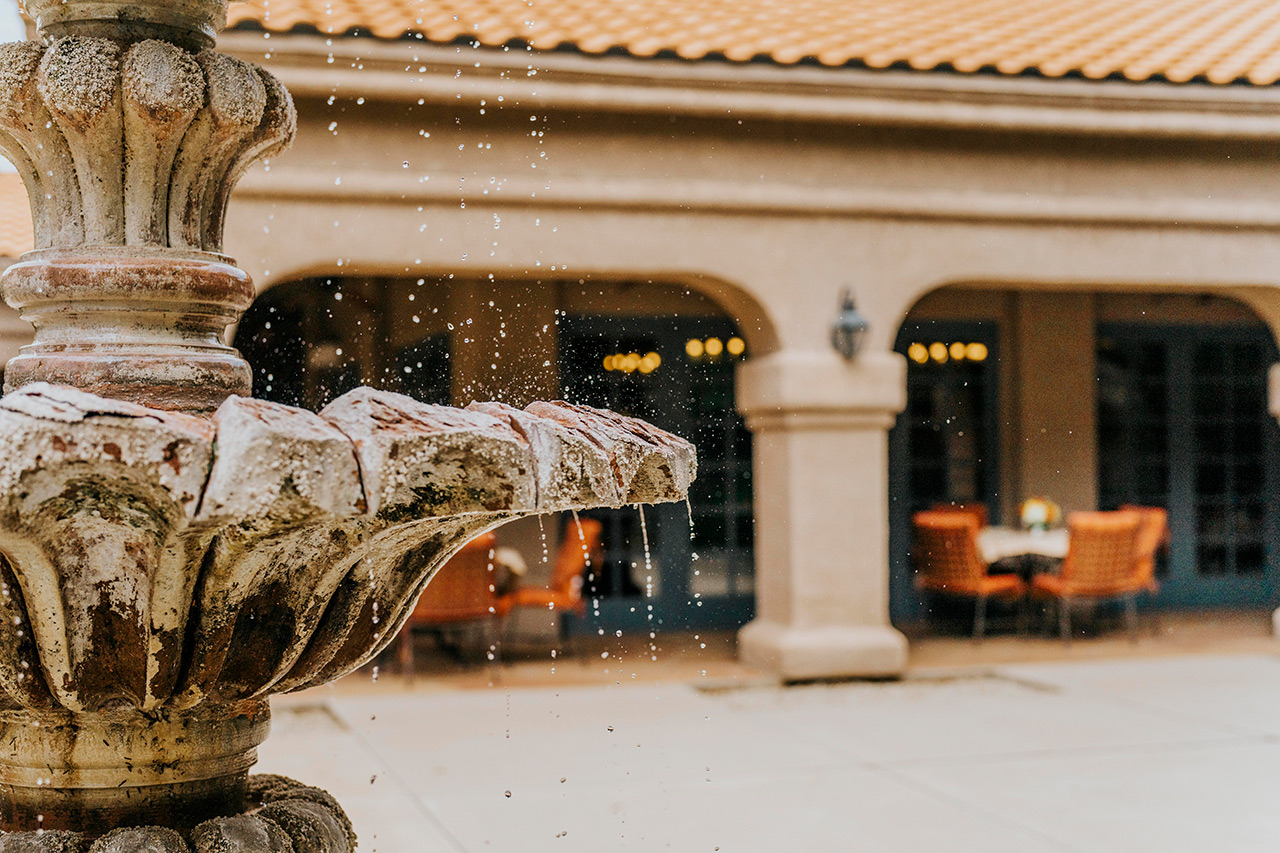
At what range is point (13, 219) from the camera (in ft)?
30.6

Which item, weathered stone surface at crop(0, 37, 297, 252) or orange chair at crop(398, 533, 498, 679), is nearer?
weathered stone surface at crop(0, 37, 297, 252)

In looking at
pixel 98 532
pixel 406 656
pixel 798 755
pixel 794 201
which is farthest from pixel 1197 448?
pixel 98 532

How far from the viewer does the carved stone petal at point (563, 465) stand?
1919 millimetres

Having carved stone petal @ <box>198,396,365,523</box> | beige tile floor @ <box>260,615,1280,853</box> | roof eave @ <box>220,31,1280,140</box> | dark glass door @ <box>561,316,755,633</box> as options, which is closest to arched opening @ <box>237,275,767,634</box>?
dark glass door @ <box>561,316,755,633</box>

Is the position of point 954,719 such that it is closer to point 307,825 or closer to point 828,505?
point 828,505

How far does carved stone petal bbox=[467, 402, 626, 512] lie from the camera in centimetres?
192

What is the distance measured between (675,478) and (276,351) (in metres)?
9.95

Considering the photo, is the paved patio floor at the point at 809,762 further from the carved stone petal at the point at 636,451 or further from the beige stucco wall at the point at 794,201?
the carved stone petal at the point at 636,451

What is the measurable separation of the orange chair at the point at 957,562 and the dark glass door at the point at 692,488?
1.65 metres

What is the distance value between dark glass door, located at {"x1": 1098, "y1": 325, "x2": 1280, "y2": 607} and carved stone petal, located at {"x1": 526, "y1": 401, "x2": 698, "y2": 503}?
460 inches

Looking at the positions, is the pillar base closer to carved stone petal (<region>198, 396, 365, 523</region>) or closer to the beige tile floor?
the beige tile floor

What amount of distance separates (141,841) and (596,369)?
30.7 feet

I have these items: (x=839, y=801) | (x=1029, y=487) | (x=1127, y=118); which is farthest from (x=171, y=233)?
(x=1029, y=487)

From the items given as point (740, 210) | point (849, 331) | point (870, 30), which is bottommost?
point (849, 331)
